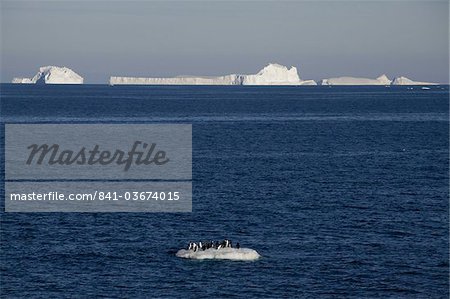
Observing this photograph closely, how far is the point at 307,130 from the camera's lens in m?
173

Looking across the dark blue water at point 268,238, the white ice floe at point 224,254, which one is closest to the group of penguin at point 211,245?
the white ice floe at point 224,254

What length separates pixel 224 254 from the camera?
62.3 metres

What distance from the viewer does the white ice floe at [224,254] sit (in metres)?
62.1

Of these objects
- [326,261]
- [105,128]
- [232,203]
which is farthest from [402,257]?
[105,128]

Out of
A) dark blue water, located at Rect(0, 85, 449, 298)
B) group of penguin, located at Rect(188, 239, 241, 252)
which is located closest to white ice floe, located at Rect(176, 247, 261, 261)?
group of penguin, located at Rect(188, 239, 241, 252)

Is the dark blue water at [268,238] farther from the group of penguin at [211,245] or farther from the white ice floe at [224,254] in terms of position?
the group of penguin at [211,245]

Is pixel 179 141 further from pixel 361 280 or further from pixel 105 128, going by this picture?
pixel 361 280

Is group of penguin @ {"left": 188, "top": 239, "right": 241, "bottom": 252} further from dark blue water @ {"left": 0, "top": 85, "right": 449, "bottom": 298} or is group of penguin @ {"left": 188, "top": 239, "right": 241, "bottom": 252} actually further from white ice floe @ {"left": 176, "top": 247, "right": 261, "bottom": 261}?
dark blue water @ {"left": 0, "top": 85, "right": 449, "bottom": 298}

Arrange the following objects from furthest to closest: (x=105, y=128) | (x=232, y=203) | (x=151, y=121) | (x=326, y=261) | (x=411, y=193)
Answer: (x=151, y=121) < (x=105, y=128) < (x=411, y=193) < (x=232, y=203) < (x=326, y=261)

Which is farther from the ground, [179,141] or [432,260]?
[179,141]

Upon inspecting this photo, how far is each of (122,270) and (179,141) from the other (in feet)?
277

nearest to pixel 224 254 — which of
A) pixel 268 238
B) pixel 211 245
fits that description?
pixel 211 245

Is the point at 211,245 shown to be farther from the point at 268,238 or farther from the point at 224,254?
the point at 268,238

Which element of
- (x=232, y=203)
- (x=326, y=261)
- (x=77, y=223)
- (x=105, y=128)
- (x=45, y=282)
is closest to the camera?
(x=45, y=282)
